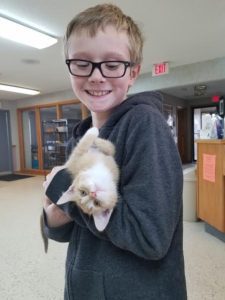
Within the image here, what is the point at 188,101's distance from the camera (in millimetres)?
9102

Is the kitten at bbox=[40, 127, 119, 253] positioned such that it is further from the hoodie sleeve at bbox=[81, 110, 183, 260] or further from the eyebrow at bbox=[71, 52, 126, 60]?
the eyebrow at bbox=[71, 52, 126, 60]

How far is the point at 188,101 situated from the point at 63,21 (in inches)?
280

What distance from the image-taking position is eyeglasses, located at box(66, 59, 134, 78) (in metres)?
0.63

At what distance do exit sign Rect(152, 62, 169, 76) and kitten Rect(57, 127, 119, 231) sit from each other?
452cm

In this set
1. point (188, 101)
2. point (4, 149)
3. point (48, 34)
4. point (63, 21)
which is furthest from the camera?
point (188, 101)

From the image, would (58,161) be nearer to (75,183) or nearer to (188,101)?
(188,101)

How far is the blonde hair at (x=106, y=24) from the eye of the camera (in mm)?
612

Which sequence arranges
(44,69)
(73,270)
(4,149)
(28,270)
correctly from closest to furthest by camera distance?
1. (73,270)
2. (28,270)
3. (44,69)
4. (4,149)

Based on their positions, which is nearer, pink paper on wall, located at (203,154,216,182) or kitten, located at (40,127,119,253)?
kitten, located at (40,127,119,253)

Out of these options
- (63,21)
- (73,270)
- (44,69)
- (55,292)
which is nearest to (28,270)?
(55,292)

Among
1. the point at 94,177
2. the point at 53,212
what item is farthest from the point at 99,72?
the point at 53,212

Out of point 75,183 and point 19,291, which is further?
point 19,291

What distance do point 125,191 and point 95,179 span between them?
7 cm

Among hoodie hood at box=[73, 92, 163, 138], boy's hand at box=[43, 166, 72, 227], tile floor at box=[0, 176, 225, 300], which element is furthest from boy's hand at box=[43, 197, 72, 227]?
tile floor at box=[0, 176, 225, 300]
